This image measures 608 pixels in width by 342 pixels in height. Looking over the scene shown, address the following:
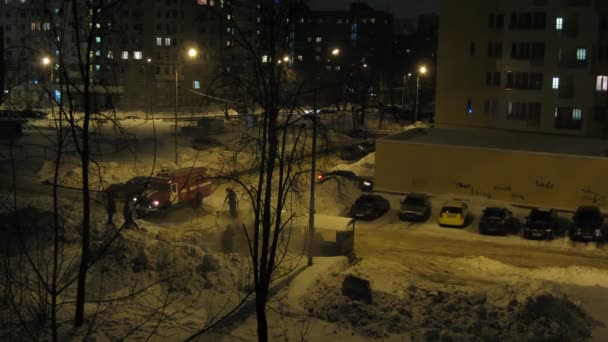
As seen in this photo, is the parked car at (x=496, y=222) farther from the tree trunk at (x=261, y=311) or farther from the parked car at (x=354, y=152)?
the tree trunk at (x=261, y=311)

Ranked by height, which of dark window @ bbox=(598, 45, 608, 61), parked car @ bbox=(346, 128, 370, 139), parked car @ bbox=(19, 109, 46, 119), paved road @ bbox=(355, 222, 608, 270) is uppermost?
dark window @ bbox=(598, 45, 608, 61)

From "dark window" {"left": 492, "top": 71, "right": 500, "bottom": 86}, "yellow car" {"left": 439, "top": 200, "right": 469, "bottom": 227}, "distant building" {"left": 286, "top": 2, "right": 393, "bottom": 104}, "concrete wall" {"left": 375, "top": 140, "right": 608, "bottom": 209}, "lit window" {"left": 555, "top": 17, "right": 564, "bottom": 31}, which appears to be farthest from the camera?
"distant building" {"left": 286, "top": 2, "right": 393, "bottom": 104}

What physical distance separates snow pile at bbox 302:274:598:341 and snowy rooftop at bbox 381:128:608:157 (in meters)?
15.6

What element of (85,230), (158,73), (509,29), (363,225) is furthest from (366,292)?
(158,73)

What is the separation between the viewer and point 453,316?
44.3 feet

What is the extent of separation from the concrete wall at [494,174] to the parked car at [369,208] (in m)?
3.55

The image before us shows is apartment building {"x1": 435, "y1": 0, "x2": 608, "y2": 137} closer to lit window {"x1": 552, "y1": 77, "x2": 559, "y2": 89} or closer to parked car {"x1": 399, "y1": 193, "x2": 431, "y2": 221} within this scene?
lit window {"x1": 552, "y1": 77, "x2": 559, "y2": 89}

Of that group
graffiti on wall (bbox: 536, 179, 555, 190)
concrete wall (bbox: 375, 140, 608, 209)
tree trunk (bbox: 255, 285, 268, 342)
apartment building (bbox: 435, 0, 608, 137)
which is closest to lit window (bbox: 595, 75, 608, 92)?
apartment building (bbox: 435, 0, 608, 137)

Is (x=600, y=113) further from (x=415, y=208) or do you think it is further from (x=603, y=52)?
(x=415, y=208)

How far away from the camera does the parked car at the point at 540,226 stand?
23.4m

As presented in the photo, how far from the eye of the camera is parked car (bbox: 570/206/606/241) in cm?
2306

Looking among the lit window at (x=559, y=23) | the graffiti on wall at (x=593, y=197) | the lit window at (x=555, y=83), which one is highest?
the lit window at (x=559, y=23)

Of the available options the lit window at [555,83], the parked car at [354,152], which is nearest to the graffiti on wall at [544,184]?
the lit window at [555,83]

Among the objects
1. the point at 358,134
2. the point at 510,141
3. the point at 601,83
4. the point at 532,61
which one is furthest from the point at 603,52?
the point at 358,134
